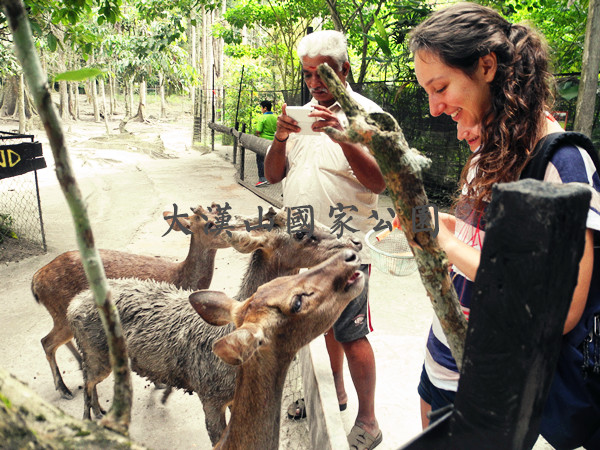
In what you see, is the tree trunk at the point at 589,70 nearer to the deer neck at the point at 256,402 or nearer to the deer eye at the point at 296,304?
the deer eye at the point at 296,304

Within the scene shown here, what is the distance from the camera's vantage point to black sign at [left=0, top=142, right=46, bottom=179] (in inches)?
223

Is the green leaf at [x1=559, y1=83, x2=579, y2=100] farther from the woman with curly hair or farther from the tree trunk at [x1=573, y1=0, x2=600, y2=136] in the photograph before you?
the woman with curly hair

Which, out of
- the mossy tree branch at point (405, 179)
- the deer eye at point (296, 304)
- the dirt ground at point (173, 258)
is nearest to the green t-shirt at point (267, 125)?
the dirt ground at point (173, 258)

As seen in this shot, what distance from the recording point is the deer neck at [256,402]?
196 cm

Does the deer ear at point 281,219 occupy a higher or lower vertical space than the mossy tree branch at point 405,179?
lower

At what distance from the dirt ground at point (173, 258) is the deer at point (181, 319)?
0.57 m

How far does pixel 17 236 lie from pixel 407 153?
24.2ft

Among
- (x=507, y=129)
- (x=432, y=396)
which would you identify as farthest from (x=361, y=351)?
(x=507, y=129)

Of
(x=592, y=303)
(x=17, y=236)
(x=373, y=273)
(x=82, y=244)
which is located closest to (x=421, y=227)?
(x=82, y=244)

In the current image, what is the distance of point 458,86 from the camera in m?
1.49

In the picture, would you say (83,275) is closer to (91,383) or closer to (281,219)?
(91,383)

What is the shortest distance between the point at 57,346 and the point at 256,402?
241 cm

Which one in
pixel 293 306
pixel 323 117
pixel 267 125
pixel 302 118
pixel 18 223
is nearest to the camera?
pixel 293 306

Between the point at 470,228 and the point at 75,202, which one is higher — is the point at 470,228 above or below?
below
